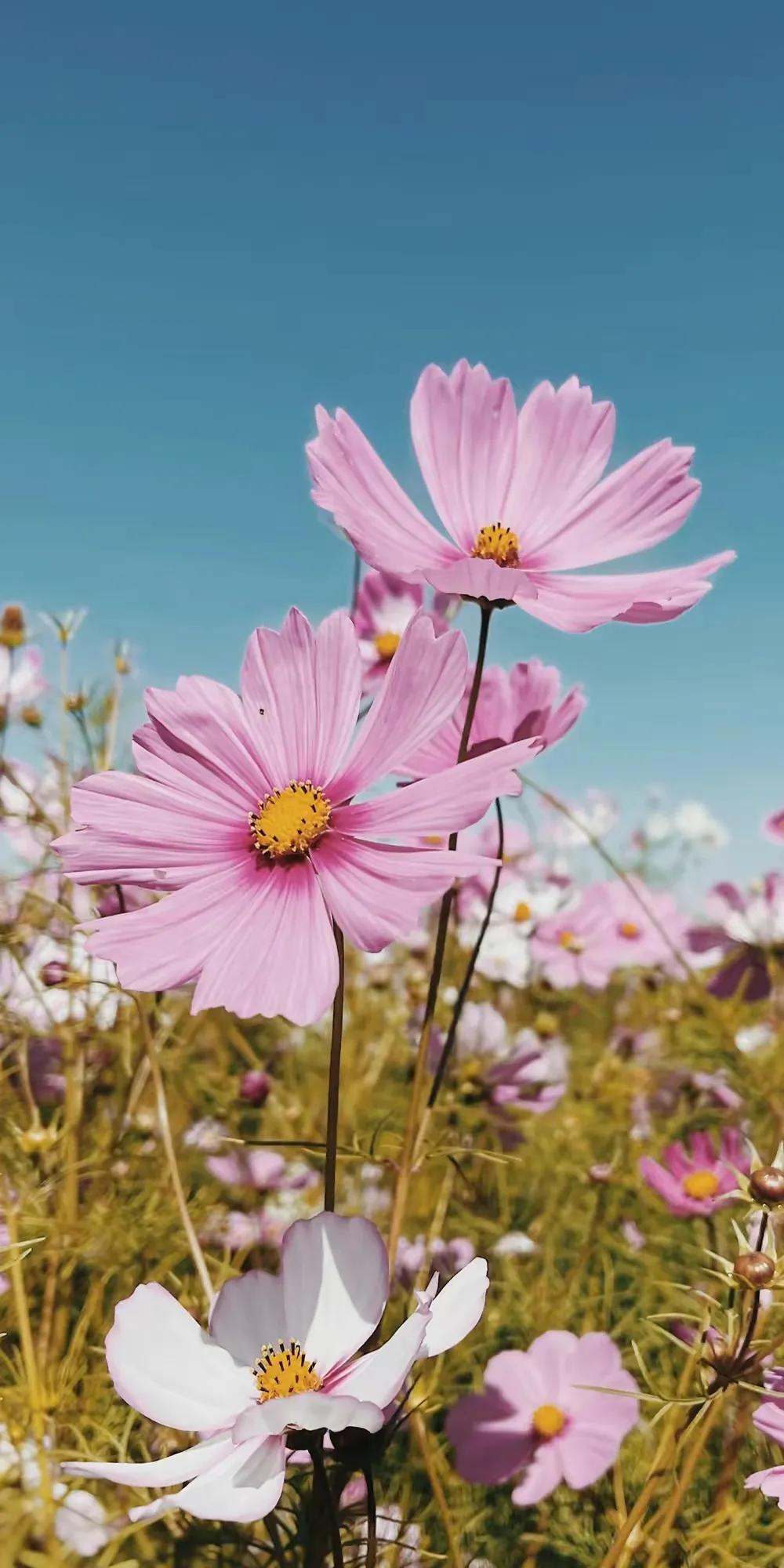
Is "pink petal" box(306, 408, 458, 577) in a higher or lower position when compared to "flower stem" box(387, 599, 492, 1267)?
higher

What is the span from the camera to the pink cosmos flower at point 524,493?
443 mm

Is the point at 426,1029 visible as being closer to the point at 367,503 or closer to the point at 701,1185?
the point at 367,503

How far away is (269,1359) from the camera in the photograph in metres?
0.39

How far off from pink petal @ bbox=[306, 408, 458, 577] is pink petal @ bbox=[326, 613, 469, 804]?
0.12 ft

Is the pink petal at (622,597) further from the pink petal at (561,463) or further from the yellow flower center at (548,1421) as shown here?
the yellow flower center at (548,1421)

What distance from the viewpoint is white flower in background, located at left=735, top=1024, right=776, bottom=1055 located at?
1.34 metres

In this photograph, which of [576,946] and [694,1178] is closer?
[694,1178]

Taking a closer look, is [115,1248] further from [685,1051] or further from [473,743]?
[685,1051]

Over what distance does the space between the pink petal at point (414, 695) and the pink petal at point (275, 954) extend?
0.05 metres

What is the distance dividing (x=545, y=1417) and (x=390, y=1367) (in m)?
0.28

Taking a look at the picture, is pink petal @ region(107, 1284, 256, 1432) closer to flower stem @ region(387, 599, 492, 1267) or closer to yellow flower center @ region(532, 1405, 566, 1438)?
flower stem @ region(387, 599, 492, 1267)

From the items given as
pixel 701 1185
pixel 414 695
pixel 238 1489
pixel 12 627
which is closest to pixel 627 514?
pixel 414 695

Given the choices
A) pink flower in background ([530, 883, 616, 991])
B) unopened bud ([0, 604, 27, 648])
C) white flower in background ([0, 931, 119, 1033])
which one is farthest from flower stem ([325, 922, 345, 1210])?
pink flower in background ([530, 883, 616, 991])

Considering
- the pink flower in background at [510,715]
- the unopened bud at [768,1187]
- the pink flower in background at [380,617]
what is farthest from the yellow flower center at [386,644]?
the unopened bud at [768,1187]
